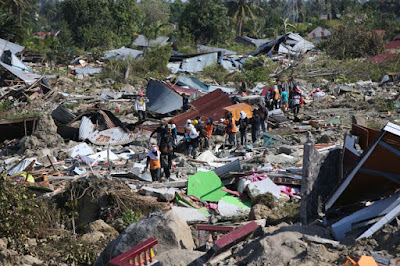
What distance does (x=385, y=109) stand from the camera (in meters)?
19.6

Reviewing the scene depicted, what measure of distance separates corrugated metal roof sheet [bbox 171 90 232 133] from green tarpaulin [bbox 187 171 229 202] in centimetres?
649

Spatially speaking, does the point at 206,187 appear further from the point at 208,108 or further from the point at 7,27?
the point at 7,27

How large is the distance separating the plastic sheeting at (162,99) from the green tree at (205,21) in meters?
23.5

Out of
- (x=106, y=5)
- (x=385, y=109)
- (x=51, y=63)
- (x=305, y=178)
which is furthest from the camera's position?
(x=106, y=5)

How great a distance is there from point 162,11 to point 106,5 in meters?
30.8

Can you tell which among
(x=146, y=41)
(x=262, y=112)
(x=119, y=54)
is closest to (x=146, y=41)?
(x=146, y=41)

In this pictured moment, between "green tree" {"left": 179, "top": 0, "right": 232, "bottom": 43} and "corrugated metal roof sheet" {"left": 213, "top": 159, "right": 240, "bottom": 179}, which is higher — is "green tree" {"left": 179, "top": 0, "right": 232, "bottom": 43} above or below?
below

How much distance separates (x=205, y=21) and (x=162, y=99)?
2468cm

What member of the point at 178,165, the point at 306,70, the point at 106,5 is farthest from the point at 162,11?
the point at 178,165

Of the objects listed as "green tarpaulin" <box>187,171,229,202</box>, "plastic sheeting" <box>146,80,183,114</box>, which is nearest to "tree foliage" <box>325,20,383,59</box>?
"plastic sheeting" <box>146,80,183,114</box>

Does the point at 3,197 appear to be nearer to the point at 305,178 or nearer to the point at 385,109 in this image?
the point at 305,178

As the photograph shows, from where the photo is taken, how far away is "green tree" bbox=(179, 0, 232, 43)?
4322cm

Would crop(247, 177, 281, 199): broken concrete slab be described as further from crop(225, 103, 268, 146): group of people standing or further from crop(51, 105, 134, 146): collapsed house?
crop(51, 105, 134, 146): collapsed house

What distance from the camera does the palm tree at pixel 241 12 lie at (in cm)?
5241
